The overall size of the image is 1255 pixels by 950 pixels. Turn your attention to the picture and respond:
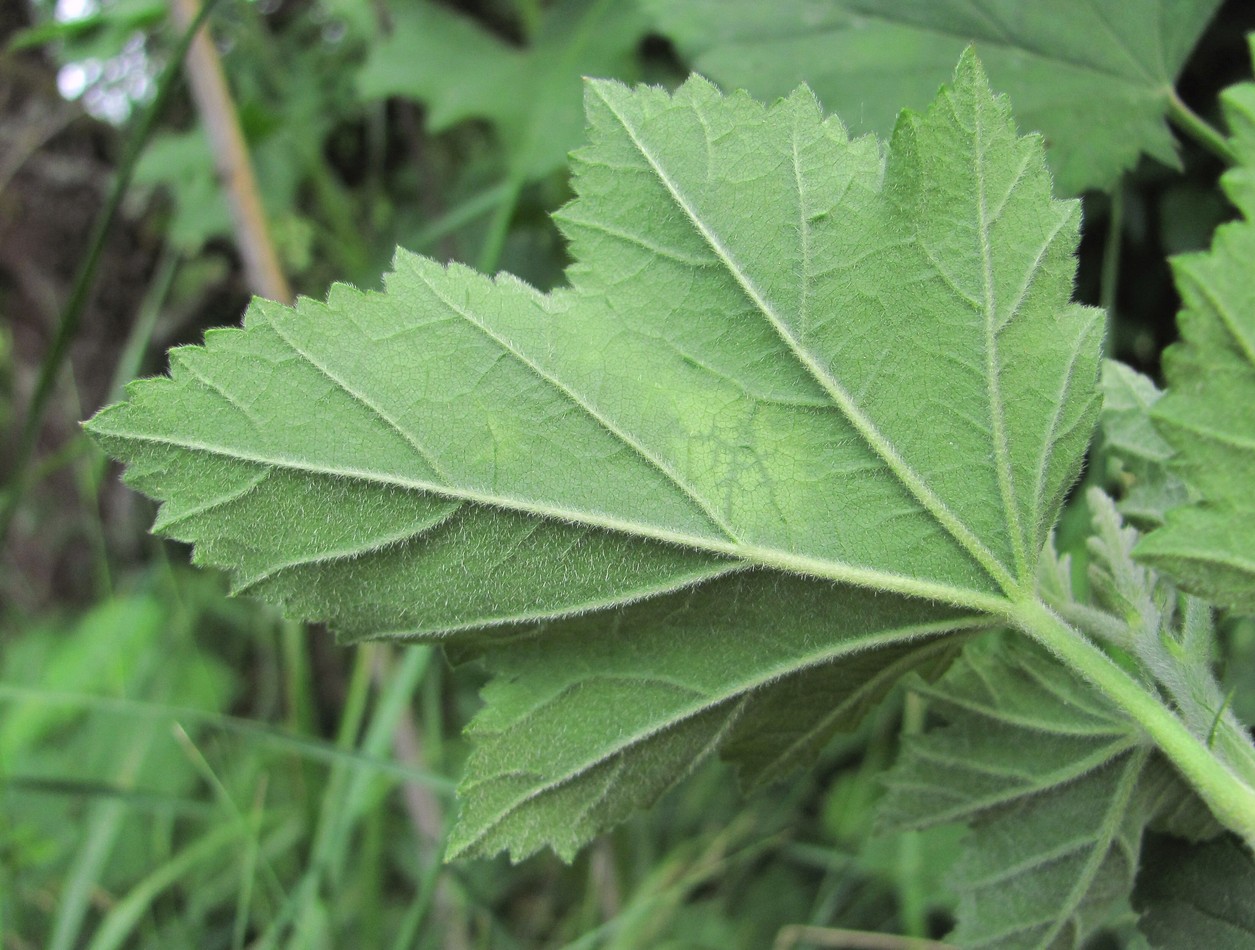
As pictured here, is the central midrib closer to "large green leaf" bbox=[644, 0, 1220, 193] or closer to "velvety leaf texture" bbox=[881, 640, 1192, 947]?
"velvety leaf texture" bbox=[881, 640, 1192, 947]

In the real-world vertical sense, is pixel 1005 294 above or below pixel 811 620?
above

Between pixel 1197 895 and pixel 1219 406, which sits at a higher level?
pixel 1219 406

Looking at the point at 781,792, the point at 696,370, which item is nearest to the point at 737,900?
the point at 781,792

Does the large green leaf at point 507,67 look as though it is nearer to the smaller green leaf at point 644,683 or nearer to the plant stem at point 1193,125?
the plant stem at point 1193,125

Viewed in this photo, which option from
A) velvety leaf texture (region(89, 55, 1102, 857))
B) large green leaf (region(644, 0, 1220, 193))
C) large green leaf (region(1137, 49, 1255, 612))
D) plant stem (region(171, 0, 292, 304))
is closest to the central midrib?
velvety leaf texture (region(89, 55, 1102, 857))

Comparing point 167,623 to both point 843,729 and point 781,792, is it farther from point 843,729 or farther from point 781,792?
point 843,729

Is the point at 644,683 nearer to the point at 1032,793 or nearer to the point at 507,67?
the point at 1032,793

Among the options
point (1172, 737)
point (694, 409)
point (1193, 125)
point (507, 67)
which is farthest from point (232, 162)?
point (1172, 737)
